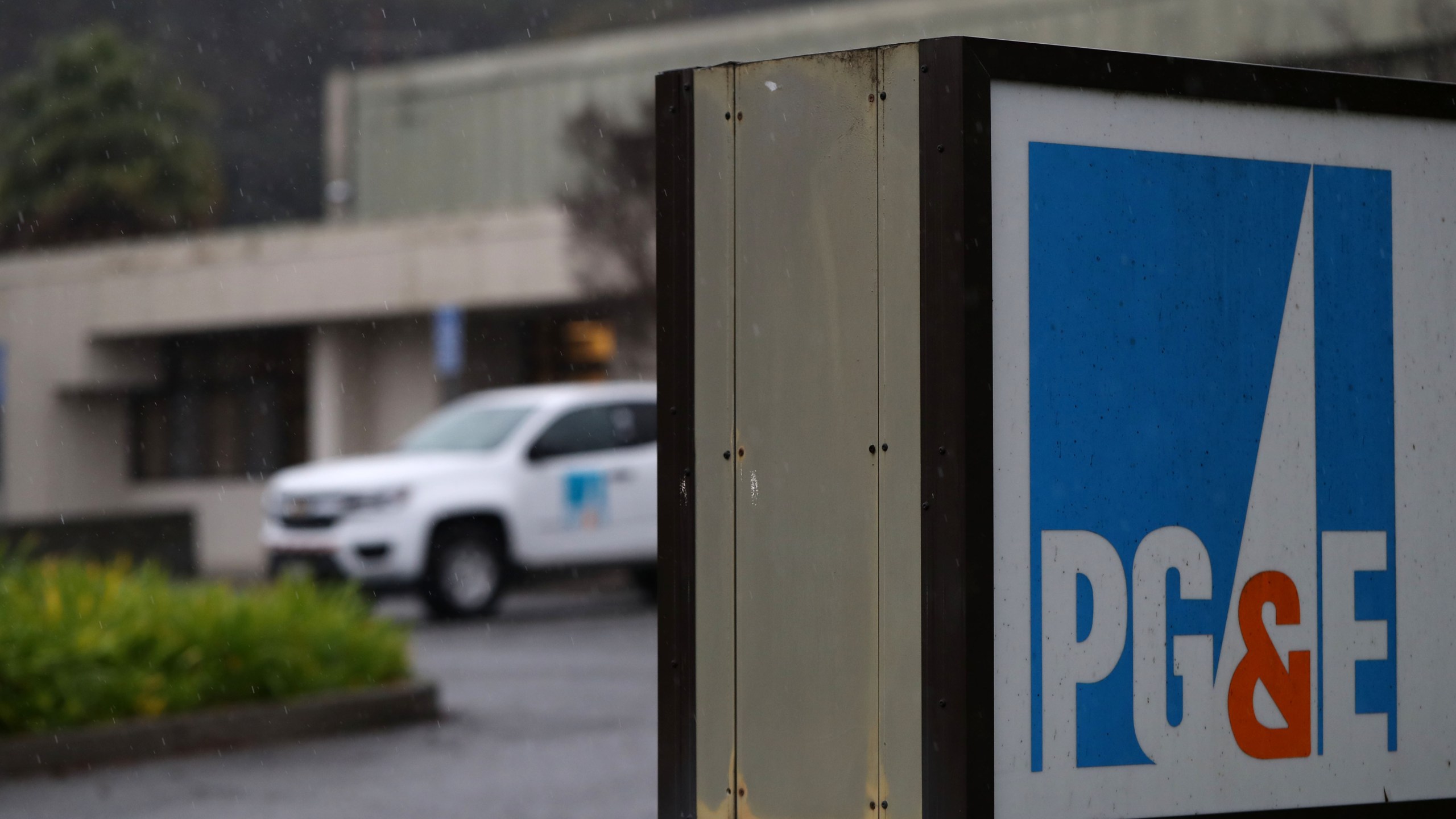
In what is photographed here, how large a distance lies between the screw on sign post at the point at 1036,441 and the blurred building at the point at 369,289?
18661 mm

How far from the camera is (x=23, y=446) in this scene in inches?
1368

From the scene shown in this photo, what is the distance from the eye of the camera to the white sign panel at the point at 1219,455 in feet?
13.9

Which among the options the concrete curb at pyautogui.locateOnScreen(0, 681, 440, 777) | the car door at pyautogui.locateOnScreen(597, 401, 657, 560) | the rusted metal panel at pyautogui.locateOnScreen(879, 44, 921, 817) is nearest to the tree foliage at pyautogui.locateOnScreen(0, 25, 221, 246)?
the car door at pyautogui.locateOnScreen(597, 401, 657, 560)

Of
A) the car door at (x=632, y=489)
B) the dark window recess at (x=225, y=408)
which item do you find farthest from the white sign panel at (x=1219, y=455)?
the dark window recess at (x=225, y=408)

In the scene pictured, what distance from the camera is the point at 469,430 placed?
18062 millimetres

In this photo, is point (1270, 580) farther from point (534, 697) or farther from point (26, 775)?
point (534, 697)

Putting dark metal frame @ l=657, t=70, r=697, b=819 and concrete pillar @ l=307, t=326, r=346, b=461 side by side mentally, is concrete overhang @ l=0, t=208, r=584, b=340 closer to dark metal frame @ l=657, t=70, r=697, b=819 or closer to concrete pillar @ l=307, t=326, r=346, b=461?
concrete pillar @ l=307, t=326, r=346, b=461

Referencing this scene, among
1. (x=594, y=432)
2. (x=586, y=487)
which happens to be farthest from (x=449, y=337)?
(x=586, y=487)

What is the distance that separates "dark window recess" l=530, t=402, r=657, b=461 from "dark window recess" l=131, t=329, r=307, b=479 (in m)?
16.2

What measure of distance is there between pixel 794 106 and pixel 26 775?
616cm

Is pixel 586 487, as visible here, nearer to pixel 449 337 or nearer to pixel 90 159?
pixel 449 337

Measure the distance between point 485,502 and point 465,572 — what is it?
2.20 feet

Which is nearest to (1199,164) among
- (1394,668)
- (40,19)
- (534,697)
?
(1394,668)

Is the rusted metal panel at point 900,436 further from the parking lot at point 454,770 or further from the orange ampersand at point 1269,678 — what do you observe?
the parking lot at point 454,770
